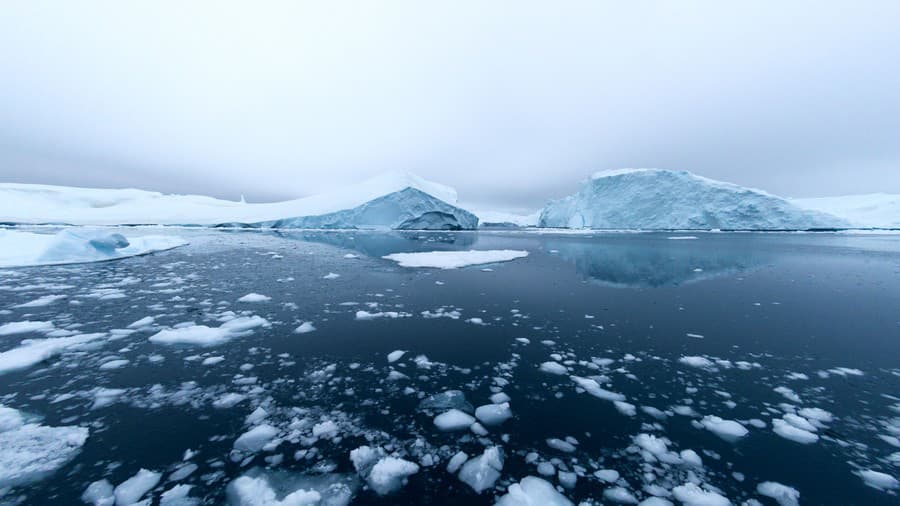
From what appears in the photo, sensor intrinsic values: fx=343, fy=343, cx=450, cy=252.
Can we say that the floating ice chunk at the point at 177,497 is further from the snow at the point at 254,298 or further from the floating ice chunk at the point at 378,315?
the snow at the point at 254,298

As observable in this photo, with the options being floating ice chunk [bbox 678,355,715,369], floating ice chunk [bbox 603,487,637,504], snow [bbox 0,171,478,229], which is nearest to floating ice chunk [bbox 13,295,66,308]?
floating ice chunk [bbox 603,487,637,504]

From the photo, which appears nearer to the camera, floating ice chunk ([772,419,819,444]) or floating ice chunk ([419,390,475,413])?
floating ice chunk ([772,419,819,444])

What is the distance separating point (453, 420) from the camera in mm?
2521

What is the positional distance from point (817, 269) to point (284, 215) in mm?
38960

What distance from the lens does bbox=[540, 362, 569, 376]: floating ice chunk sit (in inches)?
133

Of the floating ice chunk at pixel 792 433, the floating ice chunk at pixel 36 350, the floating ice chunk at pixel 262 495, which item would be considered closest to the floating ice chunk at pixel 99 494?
the floating ice chunk at pixel 262 495

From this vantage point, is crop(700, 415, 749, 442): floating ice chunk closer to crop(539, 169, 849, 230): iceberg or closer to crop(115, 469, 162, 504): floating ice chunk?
crop(115, 469, 162, 504): floating ice chunk

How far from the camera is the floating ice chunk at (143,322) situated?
438 centimetres

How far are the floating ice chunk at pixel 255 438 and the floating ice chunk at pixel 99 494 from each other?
0.56 metres

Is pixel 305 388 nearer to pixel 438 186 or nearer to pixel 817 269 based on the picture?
pixel 817 269

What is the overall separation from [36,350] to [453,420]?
429cm

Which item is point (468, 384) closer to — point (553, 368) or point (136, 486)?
point (553, 368)

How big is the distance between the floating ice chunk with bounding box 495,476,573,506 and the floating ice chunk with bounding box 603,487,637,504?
237 mm

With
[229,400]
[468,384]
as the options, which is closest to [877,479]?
[468,384]
